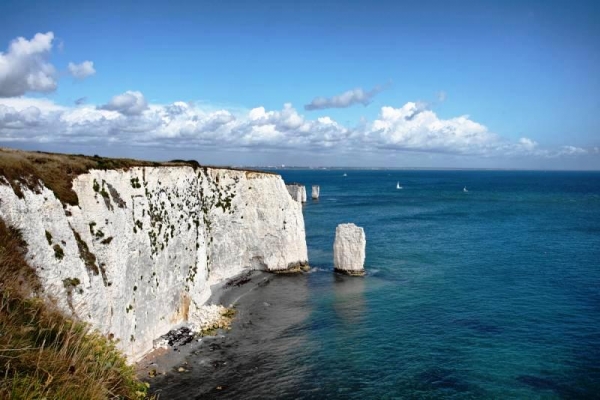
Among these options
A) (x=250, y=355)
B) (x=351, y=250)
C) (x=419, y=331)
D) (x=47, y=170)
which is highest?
(x=47, y=170)

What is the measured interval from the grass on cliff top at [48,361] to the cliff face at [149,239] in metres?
1.93

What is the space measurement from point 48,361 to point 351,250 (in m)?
48.3

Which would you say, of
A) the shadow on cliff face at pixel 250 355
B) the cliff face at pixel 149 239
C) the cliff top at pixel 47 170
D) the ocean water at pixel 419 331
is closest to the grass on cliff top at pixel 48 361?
the cliff face at pixel 149 239

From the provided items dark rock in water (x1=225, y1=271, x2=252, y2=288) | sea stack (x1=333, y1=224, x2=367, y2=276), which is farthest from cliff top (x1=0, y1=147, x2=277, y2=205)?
sea stack (x1=333, y1=224, x2=367, y2=276)

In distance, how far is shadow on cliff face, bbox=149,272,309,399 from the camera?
89.0 feet

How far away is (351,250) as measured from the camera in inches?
2146

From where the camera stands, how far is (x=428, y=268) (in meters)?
55.9

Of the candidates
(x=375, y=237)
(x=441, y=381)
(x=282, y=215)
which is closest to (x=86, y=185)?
(x=441, y=381)

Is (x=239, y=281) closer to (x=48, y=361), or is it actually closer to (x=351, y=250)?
(x=351, y=250)

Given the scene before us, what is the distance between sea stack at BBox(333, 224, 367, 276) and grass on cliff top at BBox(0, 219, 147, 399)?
4538cm

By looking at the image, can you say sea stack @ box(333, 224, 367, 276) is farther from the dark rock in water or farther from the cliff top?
the cliff top

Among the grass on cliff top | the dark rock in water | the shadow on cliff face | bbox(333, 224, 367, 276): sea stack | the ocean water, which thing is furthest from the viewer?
bbox(333, 224, 367, 276): sea stack

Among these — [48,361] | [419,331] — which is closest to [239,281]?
[419,331]

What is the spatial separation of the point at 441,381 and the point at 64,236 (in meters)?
24.3
